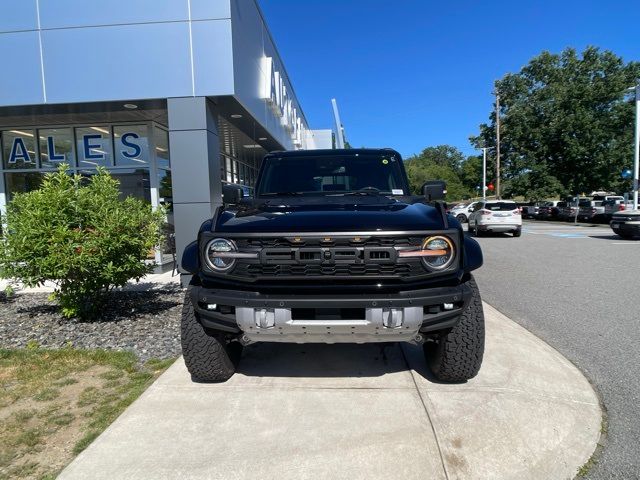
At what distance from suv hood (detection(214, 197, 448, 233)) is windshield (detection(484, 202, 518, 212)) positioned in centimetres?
1628

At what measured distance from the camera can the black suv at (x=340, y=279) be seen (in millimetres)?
2869

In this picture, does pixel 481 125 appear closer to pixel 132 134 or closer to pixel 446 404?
pixel 132 134

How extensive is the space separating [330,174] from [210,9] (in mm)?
4614

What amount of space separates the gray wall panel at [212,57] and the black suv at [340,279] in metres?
4.90

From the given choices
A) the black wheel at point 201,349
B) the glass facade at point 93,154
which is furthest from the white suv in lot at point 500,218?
the black wheel at point 201,349

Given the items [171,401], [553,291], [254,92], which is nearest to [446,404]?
[171,401]

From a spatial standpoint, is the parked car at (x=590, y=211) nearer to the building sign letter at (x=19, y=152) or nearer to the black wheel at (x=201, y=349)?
the building sign letter at (x=19, y=152)

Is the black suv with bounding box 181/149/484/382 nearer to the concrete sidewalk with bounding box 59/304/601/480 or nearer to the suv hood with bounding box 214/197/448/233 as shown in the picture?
the suv hood with bounding box 214/197/448/233

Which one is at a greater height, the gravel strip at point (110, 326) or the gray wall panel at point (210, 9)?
the gray wall panel at point (210, 9)

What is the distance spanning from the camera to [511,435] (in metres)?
2.77

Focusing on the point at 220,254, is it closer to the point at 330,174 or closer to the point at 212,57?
the point at 330,174

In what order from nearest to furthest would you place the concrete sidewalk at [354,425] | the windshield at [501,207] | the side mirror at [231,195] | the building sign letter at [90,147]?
the concrete sidewalk at [354,425] → the side mirror at [231,195] → the building sign letter at [90,147] → the windshield at [501,207]

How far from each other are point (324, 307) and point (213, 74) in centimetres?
588

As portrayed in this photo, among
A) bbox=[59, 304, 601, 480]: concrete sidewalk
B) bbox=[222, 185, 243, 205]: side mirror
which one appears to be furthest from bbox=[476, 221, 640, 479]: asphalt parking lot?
bbox=[222, 185, 243, 205]: side mirror
